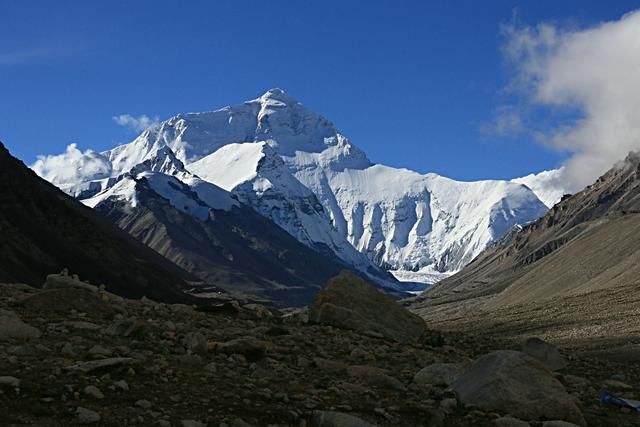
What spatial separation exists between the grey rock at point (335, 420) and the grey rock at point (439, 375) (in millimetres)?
5276

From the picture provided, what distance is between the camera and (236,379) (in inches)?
625

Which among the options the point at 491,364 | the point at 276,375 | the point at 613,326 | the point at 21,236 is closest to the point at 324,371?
the point at 276,375

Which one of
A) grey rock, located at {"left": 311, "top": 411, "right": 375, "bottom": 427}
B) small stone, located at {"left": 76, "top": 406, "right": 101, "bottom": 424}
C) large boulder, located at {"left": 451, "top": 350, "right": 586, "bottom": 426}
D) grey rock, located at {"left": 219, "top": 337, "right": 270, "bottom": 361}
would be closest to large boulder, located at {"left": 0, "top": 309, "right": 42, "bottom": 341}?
grey rock, located at {"left": 219, "top": 337, "right": 270, "bottom": 361}

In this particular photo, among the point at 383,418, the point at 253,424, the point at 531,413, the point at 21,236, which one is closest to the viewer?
the point at 253,424

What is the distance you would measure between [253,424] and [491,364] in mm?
6086

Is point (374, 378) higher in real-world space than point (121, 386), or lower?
higher

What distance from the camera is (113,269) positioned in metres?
178

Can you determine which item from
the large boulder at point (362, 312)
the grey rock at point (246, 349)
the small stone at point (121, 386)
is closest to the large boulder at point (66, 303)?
the grey rock at point (246, 349)

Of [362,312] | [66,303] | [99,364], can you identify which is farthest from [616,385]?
[66,303]

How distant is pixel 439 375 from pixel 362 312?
40.0ft

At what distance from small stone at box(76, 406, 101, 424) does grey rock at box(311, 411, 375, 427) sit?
11.3 ft

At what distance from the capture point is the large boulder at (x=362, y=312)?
2978 cm

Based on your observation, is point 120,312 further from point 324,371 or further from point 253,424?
point 253,424

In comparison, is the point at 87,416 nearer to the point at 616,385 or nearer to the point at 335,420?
the point at 335,420
